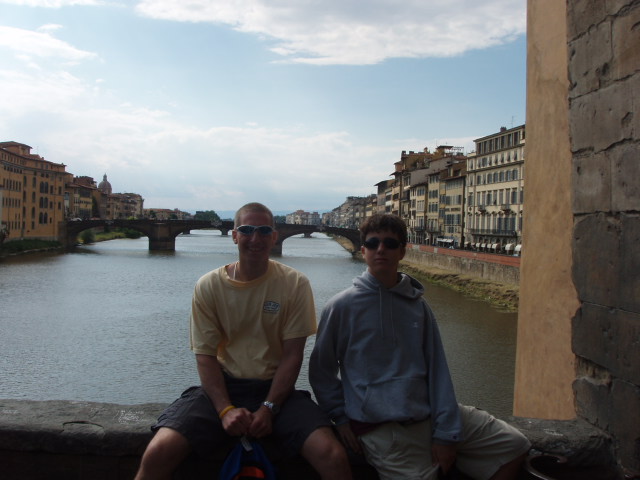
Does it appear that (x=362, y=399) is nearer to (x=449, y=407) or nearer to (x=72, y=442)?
(x=449, y=407)

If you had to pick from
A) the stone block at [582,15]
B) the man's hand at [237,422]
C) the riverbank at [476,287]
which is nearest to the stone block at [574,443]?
the man's hand at [237,422]

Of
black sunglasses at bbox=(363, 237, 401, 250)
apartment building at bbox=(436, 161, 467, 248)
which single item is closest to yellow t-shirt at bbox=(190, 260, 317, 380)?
black sunglasses at bbox=(363, 237, 401, 250)

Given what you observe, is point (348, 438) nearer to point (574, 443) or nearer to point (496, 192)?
point (574, 443)

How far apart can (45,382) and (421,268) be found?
24291 millimetres

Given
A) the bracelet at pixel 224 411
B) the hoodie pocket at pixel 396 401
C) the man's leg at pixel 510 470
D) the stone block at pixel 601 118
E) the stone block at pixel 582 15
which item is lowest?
the man's leg at pixel 510 470

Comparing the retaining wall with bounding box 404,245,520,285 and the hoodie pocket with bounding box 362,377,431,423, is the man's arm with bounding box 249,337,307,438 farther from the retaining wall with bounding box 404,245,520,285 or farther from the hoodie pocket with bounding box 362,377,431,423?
the retaining wall with bounding box 404,245,520,285

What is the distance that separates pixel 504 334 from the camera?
49.0ft

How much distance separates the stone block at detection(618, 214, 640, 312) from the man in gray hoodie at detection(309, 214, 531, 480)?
1.74 ft

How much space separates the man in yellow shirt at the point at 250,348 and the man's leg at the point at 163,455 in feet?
0.19

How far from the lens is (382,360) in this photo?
2.01m

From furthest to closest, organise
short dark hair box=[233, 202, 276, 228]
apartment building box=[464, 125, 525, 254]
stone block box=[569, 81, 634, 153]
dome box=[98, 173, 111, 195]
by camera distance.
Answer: dome box=[98, 173, 111, 195] → apartment building box=[464, 125, 525, 254] → short dark hair box=[233, 202, 276, 228] → stone block box=[569, 81, 634, 153]

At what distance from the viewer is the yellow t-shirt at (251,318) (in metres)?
2.15

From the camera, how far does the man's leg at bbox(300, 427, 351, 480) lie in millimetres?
1852

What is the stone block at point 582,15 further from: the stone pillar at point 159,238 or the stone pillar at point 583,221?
the stone pillar at point 159,238
